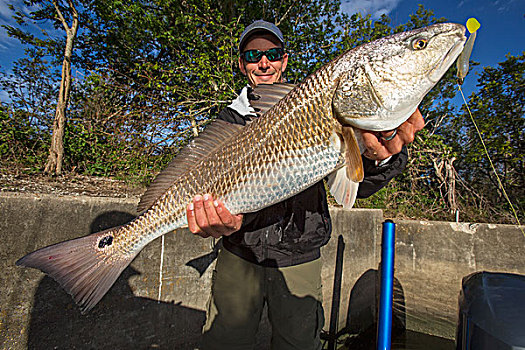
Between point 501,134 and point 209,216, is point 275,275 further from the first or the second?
point 501,134

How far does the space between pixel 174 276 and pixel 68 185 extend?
2.14 m

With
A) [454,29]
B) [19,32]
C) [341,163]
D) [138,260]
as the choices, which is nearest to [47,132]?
[19,32]

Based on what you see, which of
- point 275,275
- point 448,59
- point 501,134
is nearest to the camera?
point 448,59

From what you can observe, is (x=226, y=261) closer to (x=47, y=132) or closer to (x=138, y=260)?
(x=138, y=260)

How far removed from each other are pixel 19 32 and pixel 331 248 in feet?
25.7

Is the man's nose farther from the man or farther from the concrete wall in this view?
the concrete wall

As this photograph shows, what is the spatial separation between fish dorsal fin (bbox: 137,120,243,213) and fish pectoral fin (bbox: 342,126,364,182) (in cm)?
79

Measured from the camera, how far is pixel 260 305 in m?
2.31

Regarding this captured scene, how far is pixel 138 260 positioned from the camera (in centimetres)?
288

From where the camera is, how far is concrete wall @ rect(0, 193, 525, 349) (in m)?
2.30

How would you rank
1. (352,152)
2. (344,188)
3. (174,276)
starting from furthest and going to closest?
(174,276) → (344,188) → (352,152)

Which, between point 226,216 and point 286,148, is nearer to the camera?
point 286,148

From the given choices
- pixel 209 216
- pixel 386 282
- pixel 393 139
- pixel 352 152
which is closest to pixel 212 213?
pixel 209 216

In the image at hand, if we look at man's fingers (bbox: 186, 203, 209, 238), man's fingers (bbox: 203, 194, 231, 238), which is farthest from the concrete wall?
man's fingers (bbox: 203, 194, 231, 238)
